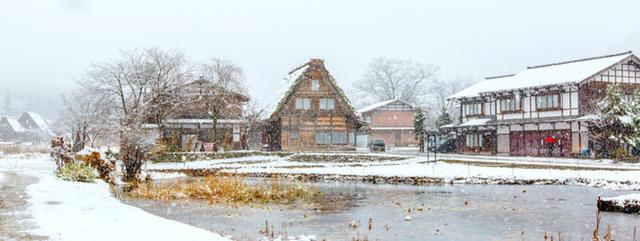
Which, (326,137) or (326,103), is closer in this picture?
(326,137)

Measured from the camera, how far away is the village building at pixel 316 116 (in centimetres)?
5353

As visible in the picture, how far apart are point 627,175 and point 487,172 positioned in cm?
640

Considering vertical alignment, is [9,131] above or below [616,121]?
above

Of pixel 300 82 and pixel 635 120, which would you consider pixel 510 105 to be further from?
pixel 300 82

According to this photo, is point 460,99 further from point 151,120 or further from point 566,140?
point 151,120

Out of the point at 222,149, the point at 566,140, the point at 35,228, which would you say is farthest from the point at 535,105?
the point at 35,228

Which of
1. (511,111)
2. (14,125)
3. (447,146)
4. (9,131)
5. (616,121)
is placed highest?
(14,125)

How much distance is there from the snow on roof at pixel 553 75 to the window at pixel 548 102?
1.19 metres

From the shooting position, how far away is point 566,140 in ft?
147

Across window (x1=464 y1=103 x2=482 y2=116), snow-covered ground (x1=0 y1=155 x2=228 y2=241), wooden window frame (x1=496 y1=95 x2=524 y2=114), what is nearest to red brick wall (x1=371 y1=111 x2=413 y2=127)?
window (x1=464 y1=103 x2=482 y2=116)

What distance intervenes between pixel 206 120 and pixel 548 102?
Answer: 28719 millimetres

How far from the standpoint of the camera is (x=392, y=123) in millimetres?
82188

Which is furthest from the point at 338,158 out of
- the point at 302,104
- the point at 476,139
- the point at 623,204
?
the point at 623,204

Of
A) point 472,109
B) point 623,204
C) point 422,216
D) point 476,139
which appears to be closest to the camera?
point 422,216
